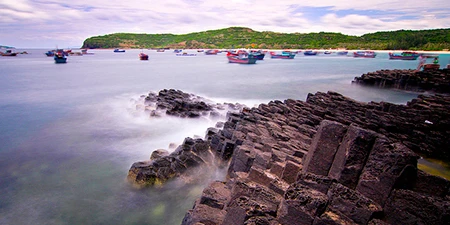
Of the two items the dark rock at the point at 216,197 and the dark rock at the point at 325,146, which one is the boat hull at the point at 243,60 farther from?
the dark rock at the point at 325,146

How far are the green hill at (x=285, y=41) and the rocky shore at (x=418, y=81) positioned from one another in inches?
3365

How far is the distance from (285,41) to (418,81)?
140 metres

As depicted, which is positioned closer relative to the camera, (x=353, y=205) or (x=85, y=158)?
(x=353, y=205)

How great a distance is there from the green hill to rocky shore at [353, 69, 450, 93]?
8546 cm

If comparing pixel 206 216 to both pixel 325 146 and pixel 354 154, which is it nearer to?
pixel 325 146

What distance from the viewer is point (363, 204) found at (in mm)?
4375

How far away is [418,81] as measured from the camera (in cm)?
2959

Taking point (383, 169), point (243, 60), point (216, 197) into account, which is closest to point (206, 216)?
point (216, 197)

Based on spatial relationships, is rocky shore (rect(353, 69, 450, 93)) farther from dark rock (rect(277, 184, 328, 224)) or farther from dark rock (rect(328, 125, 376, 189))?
dark rock (rect(277, 184, 328, 224))

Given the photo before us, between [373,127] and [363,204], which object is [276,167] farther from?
[373,127]

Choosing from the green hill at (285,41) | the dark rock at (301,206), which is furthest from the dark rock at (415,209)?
the green hill at (285,41)

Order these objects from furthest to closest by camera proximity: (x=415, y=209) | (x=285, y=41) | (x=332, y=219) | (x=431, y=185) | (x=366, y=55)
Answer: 1. (x=285, y=41)
2. (x=366, y=55)
3. (x=431, y=185)
4. (x=415, y=209)
5. (x=332, y=219)

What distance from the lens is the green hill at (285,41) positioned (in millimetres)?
109812

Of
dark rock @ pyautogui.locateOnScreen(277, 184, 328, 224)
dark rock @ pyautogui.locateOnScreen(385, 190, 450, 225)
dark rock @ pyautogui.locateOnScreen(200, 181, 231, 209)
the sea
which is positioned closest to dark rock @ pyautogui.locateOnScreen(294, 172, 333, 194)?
dark rock @ pyautogui.locateOnScreen(277, 184, 328, 224)
